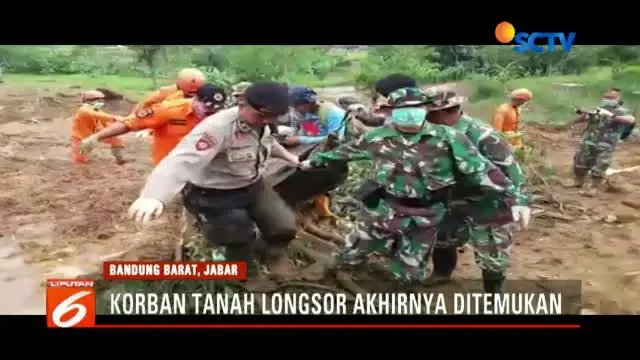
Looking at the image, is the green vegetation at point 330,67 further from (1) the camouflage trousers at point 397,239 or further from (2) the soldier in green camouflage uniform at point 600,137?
(1) the camouflage trousers at point 397,239

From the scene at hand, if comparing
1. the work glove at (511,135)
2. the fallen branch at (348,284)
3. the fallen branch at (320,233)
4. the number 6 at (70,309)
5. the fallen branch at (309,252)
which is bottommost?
the number 6 at (70,309)

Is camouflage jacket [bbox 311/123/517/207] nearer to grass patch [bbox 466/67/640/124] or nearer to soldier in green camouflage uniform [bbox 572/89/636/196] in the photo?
grass patch [bbox 466/67/640/124]

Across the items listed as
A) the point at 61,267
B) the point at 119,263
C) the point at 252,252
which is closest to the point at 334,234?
the point at 252,252

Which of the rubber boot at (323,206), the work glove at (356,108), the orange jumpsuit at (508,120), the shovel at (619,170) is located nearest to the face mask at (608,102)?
the shovel at (619,170)

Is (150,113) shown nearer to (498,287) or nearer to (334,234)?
(334,234)

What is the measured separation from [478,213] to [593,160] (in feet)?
3.18

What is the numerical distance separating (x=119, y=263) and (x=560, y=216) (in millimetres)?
2946

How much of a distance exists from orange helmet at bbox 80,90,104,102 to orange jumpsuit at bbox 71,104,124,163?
5 cm

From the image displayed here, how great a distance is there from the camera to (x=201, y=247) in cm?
606

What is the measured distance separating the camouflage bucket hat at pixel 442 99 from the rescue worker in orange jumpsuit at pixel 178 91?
4.88ft

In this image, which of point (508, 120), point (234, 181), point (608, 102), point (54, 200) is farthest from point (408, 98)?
point (54, 200)

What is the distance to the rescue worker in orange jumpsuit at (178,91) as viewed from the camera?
603 cm

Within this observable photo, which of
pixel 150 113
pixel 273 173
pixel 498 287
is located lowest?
pixel 498 287
